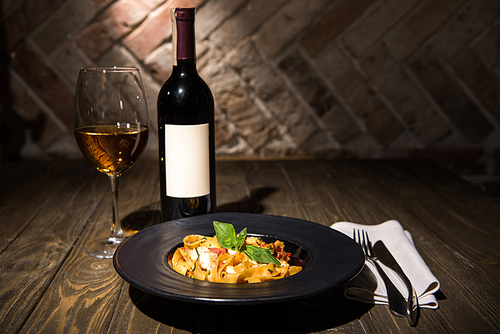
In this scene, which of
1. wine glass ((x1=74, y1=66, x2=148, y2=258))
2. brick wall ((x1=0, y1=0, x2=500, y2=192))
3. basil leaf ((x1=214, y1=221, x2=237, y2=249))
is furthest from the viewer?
brick wall ((x1=0, y1=0, x2=500, y2=192))

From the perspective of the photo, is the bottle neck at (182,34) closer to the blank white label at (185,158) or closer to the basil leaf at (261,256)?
the blank white label at (185,158)

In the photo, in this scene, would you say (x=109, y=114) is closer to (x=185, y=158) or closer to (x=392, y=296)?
(x=185, y=158)

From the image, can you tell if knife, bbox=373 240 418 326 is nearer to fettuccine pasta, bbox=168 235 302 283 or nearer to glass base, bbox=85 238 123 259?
fettuccine pasta, bbox=168 235 302 283

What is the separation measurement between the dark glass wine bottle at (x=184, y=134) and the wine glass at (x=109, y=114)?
4 cm

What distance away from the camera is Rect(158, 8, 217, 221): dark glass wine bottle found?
0.72 meters

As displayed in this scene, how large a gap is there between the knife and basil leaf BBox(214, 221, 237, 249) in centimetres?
23

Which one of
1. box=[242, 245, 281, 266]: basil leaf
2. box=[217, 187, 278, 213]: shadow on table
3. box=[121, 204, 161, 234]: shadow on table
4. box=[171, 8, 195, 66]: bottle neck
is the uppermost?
box=[171, 8, 195, 66]: bottle neck

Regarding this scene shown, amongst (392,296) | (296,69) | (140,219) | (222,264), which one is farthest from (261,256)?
(296,69)

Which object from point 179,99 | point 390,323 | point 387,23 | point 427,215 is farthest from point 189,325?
point 387,23

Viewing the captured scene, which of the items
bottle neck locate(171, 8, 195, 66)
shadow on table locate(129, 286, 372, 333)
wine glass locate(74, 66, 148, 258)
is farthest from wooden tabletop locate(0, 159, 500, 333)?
bottle neck locate(171, 8, 195, 66)

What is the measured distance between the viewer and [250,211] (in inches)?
37.6

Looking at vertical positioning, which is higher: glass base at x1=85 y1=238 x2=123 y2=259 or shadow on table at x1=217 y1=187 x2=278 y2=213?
glass base at x1=85 y1=238 x2=123 y2=259

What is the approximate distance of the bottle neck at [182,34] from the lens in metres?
0.68

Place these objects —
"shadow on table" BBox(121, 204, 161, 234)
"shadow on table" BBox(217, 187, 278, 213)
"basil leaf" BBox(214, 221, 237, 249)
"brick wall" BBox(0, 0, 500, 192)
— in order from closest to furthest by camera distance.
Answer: "basil leaf" BBox(214, 221, 237, 249), "shadow on table" BBox(121, 204, 161, 234), "shadow on table" BBox(217, 187, 278, 213), "brick wall" BBox(0, 0, 500, 192)
